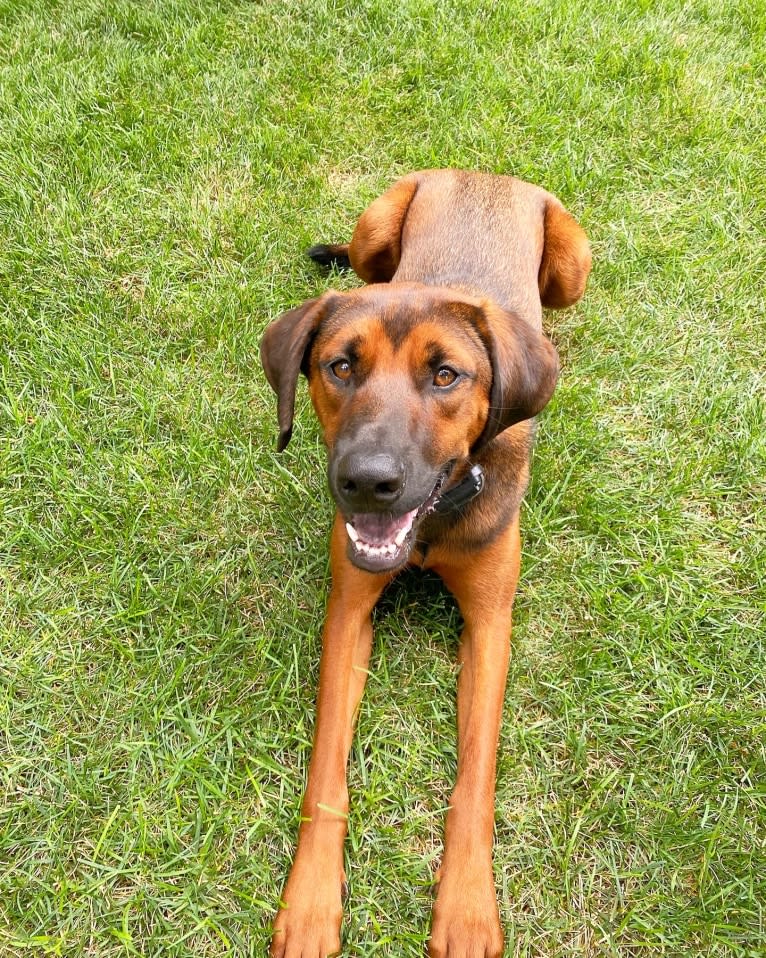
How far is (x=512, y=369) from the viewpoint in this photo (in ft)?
9.09

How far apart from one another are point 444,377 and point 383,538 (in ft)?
1.98

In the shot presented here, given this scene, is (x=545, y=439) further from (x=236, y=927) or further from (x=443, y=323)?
(x=236, y=927)

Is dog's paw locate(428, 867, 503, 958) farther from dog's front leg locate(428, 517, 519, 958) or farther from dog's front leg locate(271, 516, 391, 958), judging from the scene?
dog's front leg locate(271, 516, 391, 958)

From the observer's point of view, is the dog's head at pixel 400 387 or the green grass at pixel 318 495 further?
the green grass at pixel 318 495

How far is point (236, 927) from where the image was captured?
8.61 feet

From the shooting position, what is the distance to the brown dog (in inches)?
99.5

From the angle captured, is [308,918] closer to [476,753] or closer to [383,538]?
[476,753]

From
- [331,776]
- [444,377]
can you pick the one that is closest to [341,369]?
[444,377]

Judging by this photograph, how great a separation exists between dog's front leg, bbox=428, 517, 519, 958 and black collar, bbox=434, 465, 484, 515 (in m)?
0.23

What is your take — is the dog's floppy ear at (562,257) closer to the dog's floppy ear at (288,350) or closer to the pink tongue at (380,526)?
the dog's floppy ear at (288,350)

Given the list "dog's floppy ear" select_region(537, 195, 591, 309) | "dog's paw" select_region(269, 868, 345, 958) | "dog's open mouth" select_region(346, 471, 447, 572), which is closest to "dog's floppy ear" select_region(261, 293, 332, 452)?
"dog's open mouth" select_region(346, 471, 447, 572)

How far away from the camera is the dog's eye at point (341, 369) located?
275 cm

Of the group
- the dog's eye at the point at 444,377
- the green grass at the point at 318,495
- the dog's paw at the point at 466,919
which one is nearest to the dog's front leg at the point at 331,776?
the green grass at the point at 318,495

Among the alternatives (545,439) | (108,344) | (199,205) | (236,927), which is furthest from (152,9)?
(236,927)
